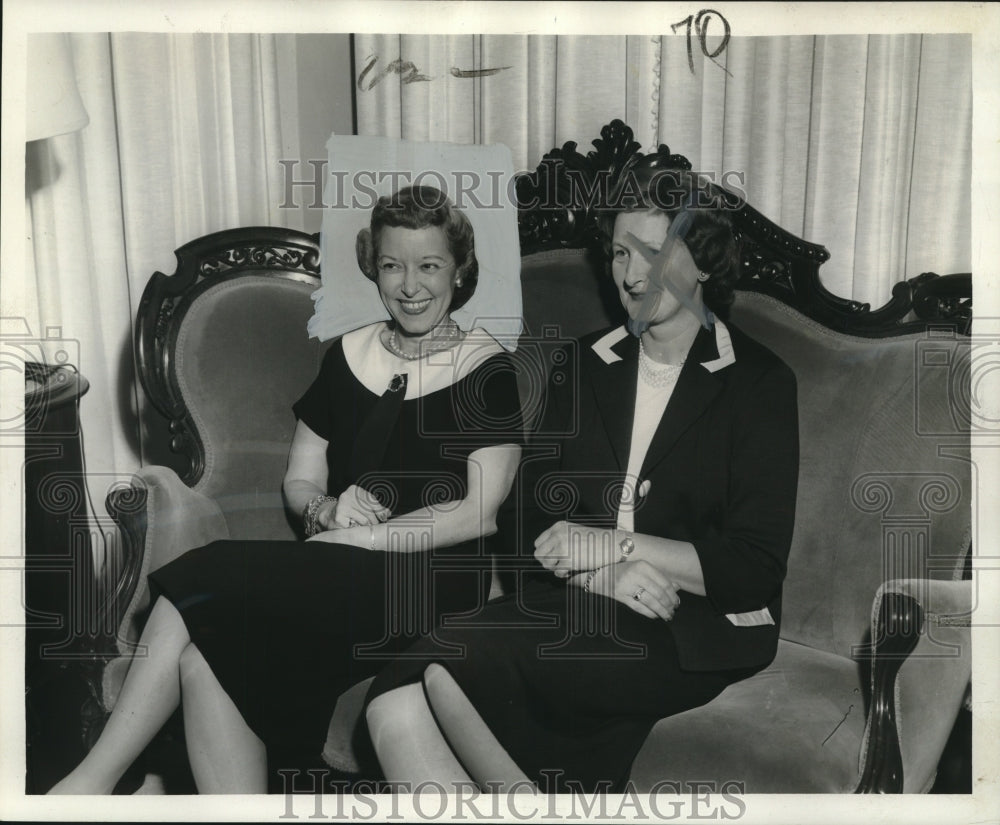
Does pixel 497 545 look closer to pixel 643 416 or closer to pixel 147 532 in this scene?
pixel 643 416

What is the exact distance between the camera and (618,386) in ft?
7.38

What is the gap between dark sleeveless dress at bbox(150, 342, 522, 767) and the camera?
2166 millimetres

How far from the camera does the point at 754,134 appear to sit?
2.39 metres

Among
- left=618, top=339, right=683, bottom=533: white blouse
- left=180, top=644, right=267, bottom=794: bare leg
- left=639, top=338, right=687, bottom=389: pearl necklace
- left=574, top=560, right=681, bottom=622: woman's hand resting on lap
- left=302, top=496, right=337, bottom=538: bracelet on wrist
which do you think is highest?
left=639, top=338, right=687, bottom=389: pearl necklace

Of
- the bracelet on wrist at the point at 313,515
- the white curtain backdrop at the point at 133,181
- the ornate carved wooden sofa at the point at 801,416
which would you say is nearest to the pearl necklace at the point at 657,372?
the ornate carved wooden sofa at the point at 801,416

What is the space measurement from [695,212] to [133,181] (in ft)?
4.39

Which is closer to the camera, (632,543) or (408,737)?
(408,737)

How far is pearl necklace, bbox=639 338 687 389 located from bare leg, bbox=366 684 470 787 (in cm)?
84

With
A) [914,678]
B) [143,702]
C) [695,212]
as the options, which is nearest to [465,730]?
[143,702]

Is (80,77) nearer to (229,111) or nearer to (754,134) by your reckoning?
(229,111)

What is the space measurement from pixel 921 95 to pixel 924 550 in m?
1.06

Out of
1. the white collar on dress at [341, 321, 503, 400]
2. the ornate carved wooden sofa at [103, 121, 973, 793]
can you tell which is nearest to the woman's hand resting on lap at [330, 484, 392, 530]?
the ornate carved wooden sofa at [103, 121, 973, 793]

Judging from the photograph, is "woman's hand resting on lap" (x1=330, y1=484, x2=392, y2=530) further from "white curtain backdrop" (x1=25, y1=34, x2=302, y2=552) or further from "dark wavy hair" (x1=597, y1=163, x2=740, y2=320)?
"dark wavy hair" (x1=597, y1=163, x2=740, y2=320)

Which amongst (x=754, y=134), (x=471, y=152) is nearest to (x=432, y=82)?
(x=471, y=152)
